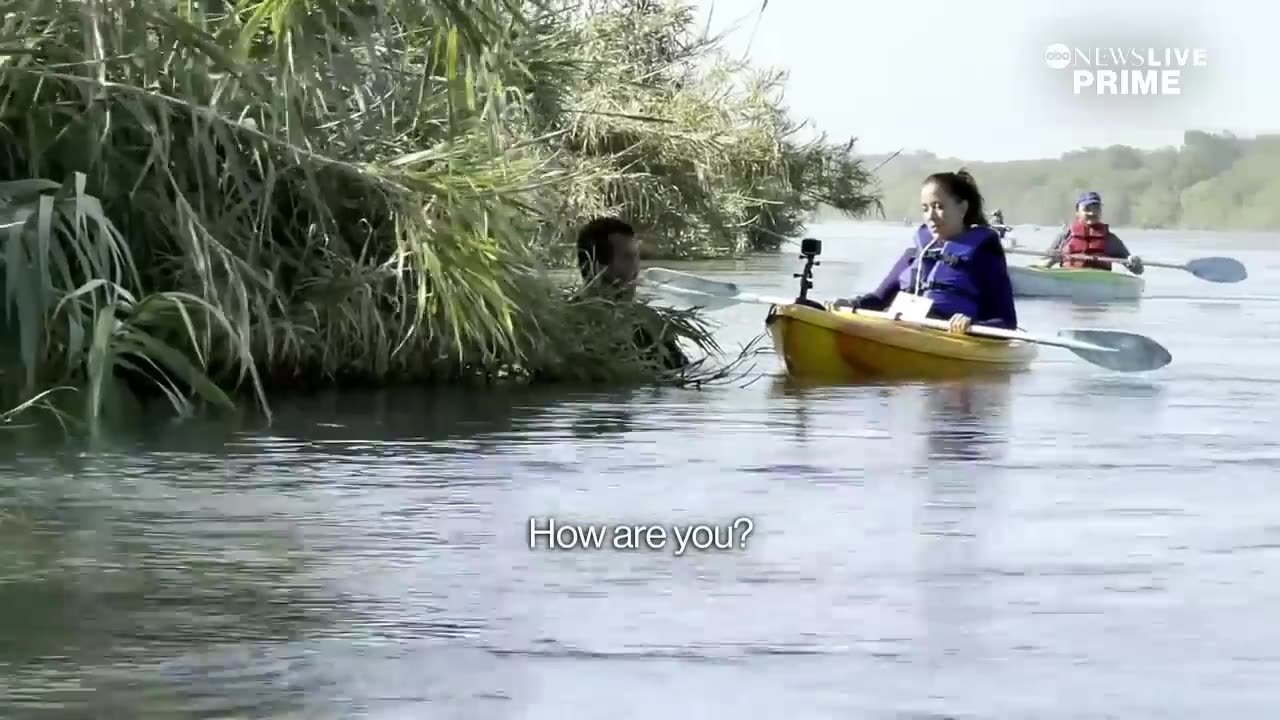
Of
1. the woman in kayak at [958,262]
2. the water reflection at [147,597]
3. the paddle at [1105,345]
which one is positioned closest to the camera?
the water reflection at [147,597]

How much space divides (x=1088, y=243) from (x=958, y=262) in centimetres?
967

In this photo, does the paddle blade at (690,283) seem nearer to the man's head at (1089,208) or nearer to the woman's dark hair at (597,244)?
the woman's dark hair at (597,244)

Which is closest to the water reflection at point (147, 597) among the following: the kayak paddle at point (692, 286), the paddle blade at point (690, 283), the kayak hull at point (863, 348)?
the kayak hull at point (863, 348)

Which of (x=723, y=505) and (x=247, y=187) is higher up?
(x=247, y=187)

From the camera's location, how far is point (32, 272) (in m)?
6.84

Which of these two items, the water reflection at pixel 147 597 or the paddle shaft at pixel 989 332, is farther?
the paddle shaft at pixel 989 332

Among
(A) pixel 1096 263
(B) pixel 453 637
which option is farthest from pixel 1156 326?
(B) pixel 453 637

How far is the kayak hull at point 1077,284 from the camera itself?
1870cm

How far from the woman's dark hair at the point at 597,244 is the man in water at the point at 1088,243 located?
34.0ft

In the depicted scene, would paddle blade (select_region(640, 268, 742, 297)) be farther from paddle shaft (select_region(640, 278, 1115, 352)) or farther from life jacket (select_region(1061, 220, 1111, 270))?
life jacket (select_region(1061, 220, 1111, 270))

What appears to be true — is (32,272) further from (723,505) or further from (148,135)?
(723,505)

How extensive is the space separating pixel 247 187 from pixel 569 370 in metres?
1.76

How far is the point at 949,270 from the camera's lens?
1052 cm
